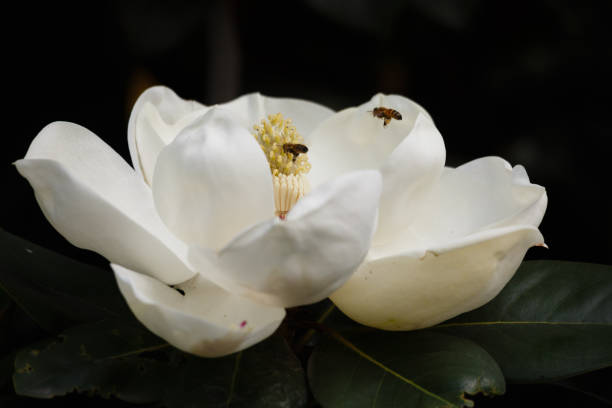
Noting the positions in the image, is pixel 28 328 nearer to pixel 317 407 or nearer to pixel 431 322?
pixel 317 407

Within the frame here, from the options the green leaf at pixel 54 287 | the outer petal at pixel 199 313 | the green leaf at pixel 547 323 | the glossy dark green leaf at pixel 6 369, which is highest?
the outer petal at pixel 199 313

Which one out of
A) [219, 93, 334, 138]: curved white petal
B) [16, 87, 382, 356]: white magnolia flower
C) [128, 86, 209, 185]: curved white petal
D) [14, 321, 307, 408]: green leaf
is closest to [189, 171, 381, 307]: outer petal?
[16, 87, 382, 356]: white magnolia flower

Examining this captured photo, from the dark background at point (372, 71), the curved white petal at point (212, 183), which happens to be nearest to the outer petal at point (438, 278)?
the curved white petal at point (212, 183)

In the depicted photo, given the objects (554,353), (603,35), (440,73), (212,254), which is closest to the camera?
(212,254)

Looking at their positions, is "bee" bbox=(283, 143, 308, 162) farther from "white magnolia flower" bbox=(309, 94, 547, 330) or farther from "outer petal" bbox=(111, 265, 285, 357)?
"outer petal" bbox=(111, 265, 285, 357)

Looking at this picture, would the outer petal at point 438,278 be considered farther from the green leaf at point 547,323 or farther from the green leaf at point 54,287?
the green leaf at point 54,287

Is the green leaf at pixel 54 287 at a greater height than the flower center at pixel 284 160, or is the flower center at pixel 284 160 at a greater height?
the flower center at pixel 284 160

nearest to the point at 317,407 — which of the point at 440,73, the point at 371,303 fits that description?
the point at 371,303
